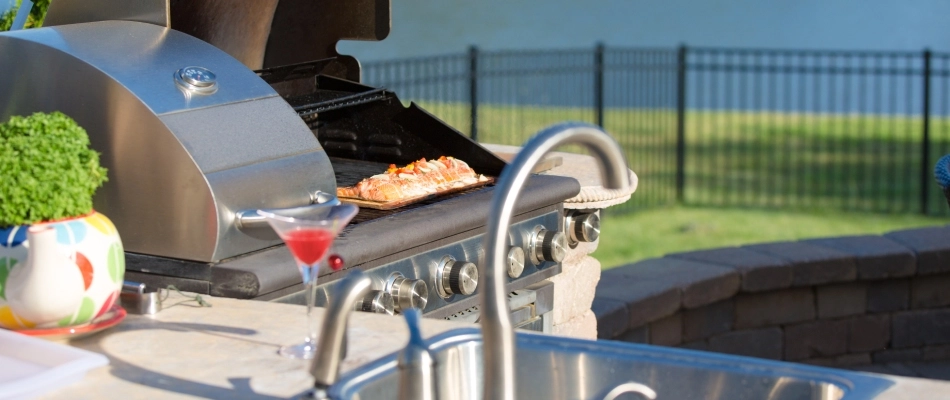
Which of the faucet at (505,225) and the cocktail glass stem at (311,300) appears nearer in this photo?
the faucet at (505,225)

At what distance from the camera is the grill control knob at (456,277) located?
119 inches

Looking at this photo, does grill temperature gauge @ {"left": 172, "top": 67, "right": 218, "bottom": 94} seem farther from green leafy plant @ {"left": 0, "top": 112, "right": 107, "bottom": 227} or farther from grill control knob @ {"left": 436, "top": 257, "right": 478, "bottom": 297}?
grill control knob @ {"left": 436, "top": 257, "right": 478, "bottom": 297}

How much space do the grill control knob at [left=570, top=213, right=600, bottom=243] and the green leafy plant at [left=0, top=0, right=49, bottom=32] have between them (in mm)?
1780

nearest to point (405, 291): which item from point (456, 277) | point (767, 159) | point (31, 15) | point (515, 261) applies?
point (456, 277)

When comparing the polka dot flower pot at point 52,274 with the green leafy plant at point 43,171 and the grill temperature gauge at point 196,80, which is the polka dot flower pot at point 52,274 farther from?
the grill temperature gauge at point 196,80

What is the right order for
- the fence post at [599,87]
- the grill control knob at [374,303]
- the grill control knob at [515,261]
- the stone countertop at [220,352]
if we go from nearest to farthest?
the stone countertop at [220,352] < the grill control knob at [374,303] < the grill control knob at [515,261] < the fence post at [599,87]

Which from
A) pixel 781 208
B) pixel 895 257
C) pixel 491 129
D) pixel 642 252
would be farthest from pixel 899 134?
pixel 895 257

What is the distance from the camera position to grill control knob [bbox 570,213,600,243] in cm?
384

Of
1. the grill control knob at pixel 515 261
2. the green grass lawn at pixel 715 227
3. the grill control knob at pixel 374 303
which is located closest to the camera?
the grill control knob at pixel 374 303

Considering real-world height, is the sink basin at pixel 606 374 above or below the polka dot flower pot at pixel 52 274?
below

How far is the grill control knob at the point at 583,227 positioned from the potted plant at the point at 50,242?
1885 millimetres

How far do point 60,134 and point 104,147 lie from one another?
33 centimetres

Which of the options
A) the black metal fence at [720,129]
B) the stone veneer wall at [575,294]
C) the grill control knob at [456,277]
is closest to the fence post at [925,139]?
the black metal fence at [720,129]

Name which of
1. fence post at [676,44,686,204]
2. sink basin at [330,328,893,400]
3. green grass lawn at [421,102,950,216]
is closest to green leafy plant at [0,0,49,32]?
sink basin at [330,328,893,400]
